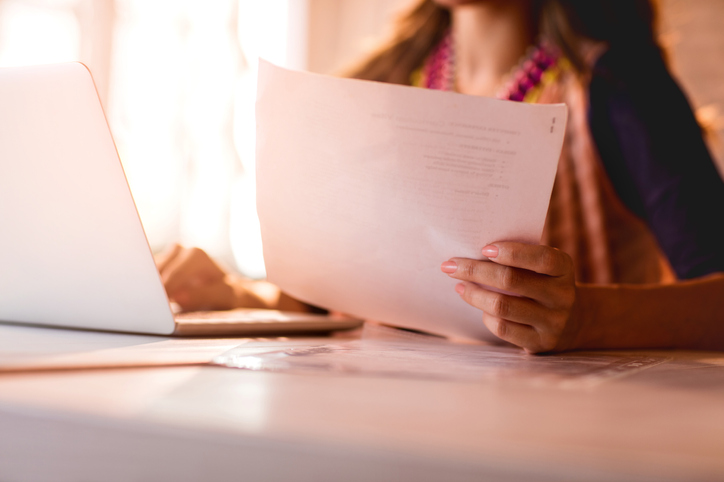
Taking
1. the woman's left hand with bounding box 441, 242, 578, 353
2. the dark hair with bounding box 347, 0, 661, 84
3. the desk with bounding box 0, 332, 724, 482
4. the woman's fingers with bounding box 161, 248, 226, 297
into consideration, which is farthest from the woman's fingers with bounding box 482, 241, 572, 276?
the dark hair with bounding box 347, 0, 661, 84

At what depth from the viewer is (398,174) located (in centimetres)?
39

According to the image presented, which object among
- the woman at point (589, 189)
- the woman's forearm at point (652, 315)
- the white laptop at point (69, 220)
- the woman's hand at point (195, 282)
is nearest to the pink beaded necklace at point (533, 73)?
the woman at point (589, 189)

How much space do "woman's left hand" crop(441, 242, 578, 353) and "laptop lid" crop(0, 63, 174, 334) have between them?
0.25 meters

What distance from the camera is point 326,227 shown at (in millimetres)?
432

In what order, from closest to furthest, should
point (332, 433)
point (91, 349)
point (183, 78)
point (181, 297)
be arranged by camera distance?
1. point (332, 433)
2. point (91, 349)
3. point (181, 297)
4. point (183, 78)

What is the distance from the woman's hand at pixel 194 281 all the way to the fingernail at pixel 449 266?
35 centimetres

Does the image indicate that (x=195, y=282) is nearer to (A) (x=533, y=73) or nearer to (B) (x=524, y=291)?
(B) (x=524, y=291)

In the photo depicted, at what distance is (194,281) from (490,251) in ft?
1.30

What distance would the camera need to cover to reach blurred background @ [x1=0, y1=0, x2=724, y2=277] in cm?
217

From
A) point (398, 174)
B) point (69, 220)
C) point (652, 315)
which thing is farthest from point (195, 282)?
point (652, 315)

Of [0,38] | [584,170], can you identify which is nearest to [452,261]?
[584,170]

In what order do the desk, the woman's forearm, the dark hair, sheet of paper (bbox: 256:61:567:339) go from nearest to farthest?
the desk
sheet of paper (bbox: 256:61:567:339)
the woman's forearm
the dark hair

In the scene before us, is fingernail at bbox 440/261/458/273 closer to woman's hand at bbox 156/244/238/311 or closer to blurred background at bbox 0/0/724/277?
woman's hand at bbox 156/244/238/311

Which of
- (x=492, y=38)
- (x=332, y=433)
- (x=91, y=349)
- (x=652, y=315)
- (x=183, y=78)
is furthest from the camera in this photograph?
(x=183, y=78)
